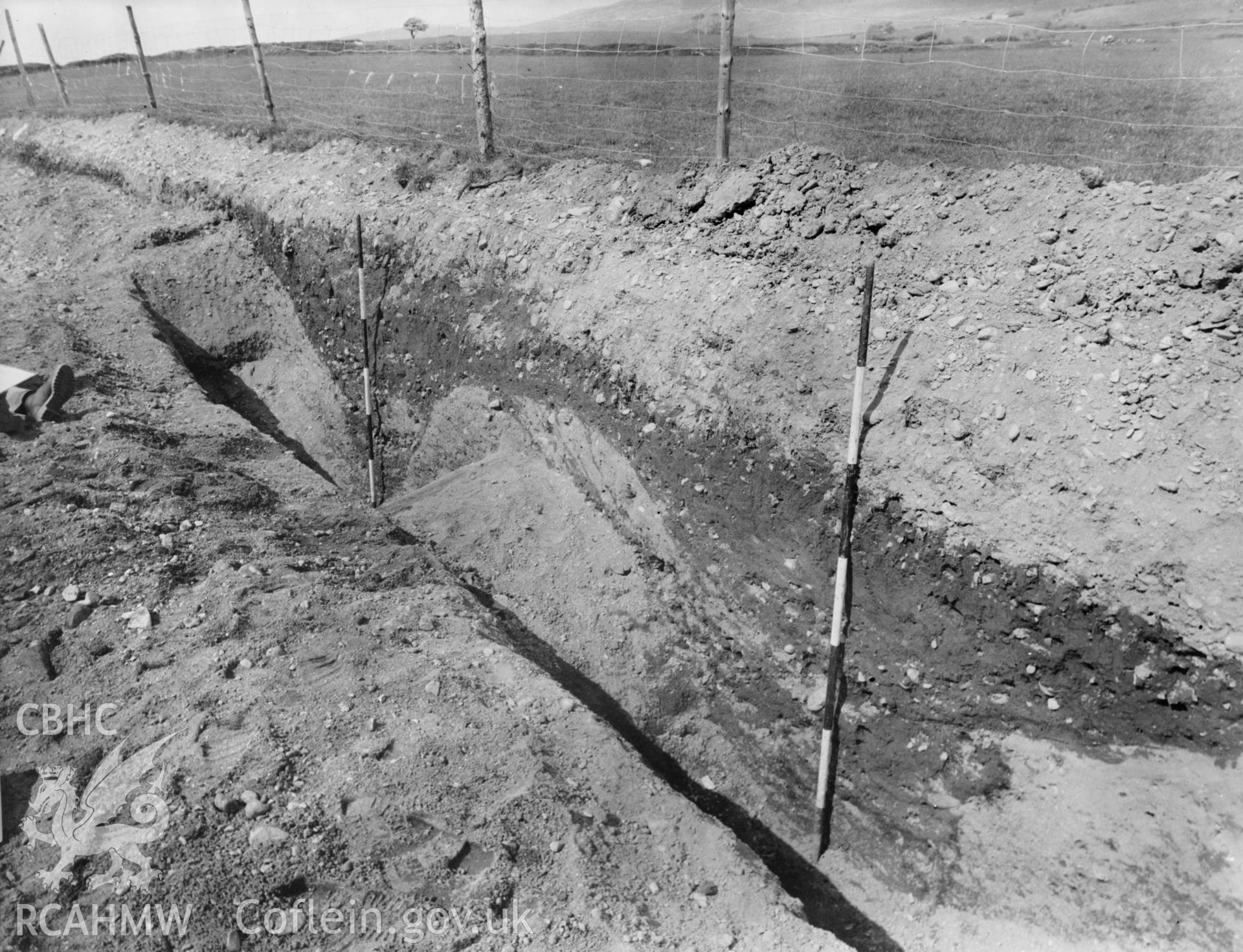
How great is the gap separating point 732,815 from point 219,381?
6.95 metres

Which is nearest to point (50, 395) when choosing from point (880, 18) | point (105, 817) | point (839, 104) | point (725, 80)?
point (105, 817)

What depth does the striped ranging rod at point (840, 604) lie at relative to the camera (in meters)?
4.21

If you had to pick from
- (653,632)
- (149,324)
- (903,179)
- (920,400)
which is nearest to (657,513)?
(653,632)

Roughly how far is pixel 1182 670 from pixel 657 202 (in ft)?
14.9

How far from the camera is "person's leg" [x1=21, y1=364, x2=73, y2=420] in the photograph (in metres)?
5.87

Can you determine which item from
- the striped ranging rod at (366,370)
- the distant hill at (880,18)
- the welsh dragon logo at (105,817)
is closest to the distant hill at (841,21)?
the distant hill at (880,18)

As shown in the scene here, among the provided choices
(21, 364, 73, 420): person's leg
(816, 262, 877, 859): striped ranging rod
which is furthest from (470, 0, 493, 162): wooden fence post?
(816, 262, 877, 859): striped ranging rod

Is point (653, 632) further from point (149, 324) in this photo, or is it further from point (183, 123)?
point (183, 123)

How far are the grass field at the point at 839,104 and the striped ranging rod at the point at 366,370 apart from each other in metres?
2.02

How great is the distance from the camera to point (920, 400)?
452 centimetres

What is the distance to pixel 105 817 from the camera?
3201mm

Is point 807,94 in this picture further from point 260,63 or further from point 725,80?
point 260,63

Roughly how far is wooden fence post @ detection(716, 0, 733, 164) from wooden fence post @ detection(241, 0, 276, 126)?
711 cm

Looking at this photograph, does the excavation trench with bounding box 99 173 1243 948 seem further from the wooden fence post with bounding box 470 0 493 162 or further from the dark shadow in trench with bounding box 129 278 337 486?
the dark shadow in trench with bounding box 129 278 337 486
